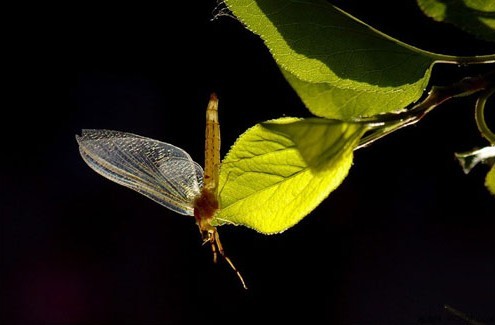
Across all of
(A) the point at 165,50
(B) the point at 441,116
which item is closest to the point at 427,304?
(B) the point at 441,116

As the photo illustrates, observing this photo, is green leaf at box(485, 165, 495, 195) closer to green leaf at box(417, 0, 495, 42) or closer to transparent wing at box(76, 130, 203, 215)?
green leaf at box(417, 0, 495, 42)

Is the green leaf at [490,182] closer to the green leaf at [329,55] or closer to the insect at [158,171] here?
the green leaf at [329,55]

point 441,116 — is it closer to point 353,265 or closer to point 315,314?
point 353,265

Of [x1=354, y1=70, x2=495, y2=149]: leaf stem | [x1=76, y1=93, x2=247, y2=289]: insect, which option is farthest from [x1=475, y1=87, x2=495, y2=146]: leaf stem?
[x1=76, y1=93, x2=247, y2=289]: insect

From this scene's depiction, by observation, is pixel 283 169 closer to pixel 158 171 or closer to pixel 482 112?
pixel 482 112

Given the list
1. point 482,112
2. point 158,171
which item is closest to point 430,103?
point 482,112

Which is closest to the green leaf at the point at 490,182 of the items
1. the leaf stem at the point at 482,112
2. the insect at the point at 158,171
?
the leaf stem at the point at 482,112
